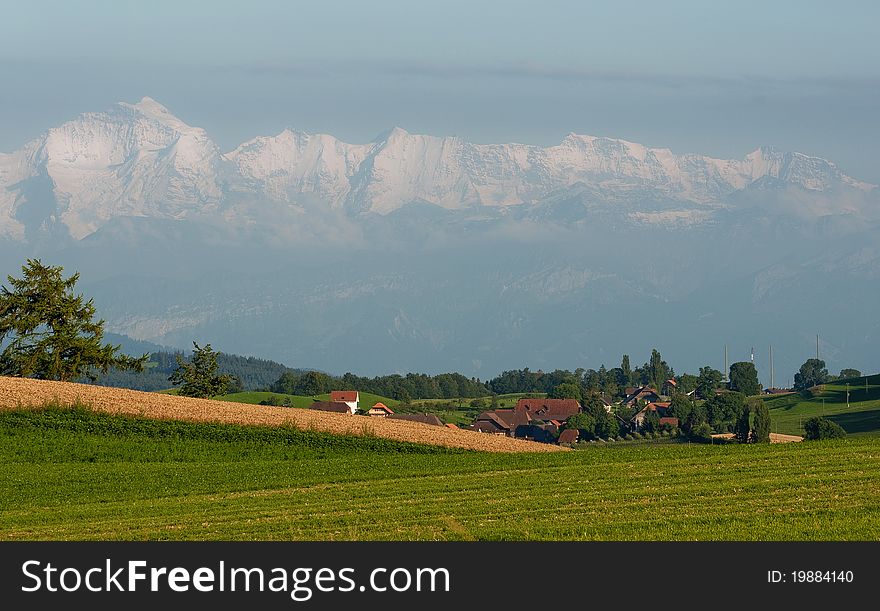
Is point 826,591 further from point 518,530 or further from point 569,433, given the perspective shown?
point 569,433

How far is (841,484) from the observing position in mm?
36781

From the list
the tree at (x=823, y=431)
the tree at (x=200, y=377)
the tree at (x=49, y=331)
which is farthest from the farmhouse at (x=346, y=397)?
the tree at (x=49, y=331)

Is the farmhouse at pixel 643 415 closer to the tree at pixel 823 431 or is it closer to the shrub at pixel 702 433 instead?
the shrub at pixel 702 433

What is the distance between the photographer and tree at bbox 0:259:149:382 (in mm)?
86938

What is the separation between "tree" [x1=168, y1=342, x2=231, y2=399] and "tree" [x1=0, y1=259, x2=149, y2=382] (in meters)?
11.6

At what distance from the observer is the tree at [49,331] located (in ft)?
285

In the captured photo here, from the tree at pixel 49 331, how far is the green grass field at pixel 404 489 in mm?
22619

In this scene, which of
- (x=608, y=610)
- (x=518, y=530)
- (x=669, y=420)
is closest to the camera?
(x=608, y=610)

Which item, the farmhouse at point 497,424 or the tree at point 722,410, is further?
the farmhouse at point 497,424

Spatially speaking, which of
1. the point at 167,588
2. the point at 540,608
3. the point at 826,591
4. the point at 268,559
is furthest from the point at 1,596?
the point at 826,591

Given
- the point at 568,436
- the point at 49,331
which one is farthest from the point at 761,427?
the point at 49,331

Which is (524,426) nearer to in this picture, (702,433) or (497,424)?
(497,424)

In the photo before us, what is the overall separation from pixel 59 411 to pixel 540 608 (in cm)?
4754

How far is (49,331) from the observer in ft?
291
